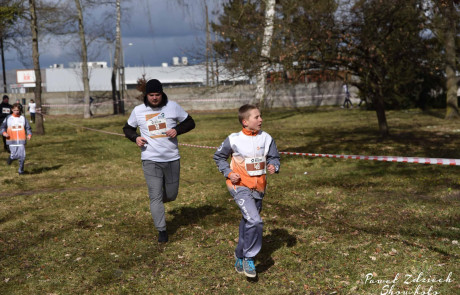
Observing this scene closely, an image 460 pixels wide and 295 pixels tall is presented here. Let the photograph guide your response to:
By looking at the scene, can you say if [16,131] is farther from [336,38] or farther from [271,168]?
[336,38]

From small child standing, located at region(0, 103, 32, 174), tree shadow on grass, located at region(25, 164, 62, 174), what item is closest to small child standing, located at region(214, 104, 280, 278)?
small child standing, located at region(0, 103, 32, 174)

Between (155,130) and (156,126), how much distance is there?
5cm

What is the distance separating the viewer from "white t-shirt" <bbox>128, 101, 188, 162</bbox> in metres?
6.27

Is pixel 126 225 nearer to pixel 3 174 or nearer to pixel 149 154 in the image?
pixel 149 154

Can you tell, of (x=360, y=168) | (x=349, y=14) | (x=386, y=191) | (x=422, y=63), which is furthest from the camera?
(x=422, y=63)

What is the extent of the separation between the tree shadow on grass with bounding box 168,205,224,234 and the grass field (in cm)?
2

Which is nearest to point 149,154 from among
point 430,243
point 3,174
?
point 430,243

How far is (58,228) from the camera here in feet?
24.4

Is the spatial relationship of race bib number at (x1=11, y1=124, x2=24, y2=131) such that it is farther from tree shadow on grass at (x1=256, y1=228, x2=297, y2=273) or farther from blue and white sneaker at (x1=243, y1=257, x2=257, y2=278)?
blue and white sneaker at (x1=243, y1=257, x2=257, y2=278)

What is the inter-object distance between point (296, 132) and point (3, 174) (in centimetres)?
1164

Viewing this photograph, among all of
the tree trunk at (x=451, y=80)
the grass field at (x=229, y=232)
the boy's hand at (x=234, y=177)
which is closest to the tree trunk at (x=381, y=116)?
the grass field at (x=229, y=232)

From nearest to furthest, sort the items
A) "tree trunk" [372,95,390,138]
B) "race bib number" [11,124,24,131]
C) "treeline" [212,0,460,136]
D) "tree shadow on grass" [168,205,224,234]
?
"tree shadow on grass" [168,205,224,234] → "race bib number" [11,124,24,131] → "treeline" [212,0,460,136] → "tree trunk" [372,95,390,138]

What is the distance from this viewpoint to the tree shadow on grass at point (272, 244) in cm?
554

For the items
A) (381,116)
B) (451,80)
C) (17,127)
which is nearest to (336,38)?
(381,116)
